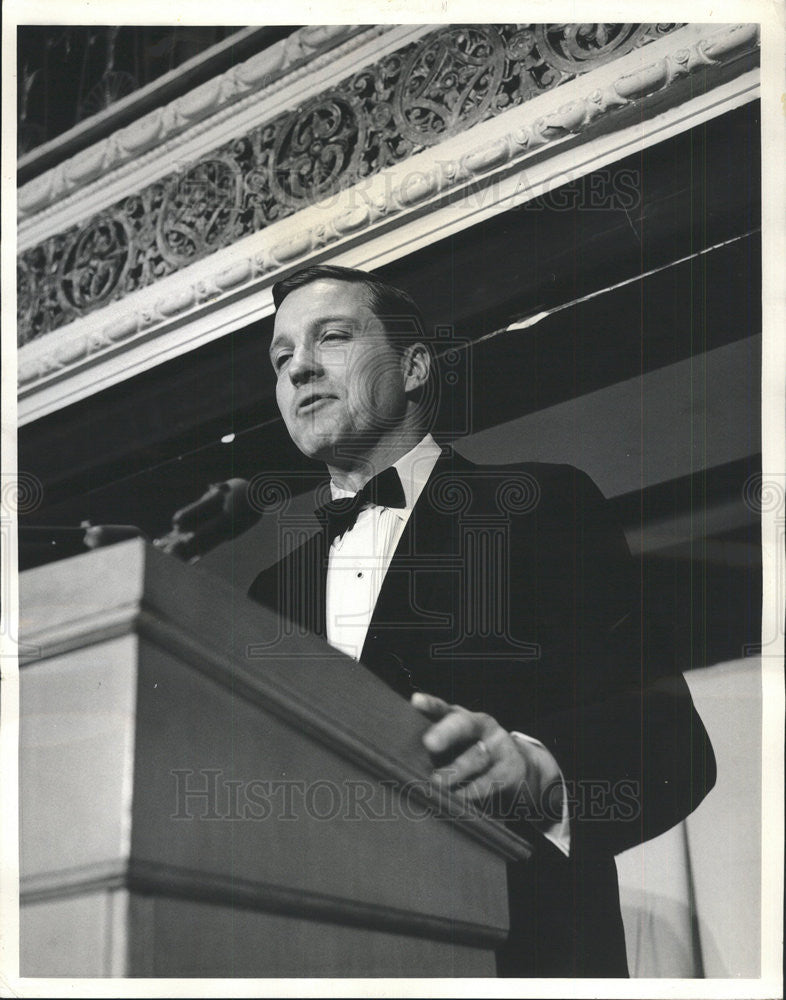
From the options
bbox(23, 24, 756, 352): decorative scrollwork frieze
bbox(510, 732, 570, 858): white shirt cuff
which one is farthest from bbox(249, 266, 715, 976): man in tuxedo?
bbox(23, 24, 756, 352): decorative scrollwork frieze

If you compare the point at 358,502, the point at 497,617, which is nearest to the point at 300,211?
the point at 358,502

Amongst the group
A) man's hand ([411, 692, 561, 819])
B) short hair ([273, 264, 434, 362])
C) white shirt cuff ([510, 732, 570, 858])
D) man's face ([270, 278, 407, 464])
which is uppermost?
short hair ([273, 264, 434, 362])

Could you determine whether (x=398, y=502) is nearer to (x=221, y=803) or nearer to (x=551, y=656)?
(x=551, y=656)

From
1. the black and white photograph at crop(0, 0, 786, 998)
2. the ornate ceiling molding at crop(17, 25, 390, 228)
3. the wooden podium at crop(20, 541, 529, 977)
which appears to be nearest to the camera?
the wooden podium at crop(20, 541, 529, 977)

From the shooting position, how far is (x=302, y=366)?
1.82 metres

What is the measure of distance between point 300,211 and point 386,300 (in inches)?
7.2

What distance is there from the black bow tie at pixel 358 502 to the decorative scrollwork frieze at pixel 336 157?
34 cm

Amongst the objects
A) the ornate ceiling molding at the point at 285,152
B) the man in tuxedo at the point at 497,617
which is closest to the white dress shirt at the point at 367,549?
the man in tuxedo at the point at 497,617

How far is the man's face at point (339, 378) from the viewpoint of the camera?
1803 millimetres

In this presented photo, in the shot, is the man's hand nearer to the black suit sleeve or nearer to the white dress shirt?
the black suit sleeve

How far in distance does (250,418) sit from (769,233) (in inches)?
29.2

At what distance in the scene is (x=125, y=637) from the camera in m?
1.47

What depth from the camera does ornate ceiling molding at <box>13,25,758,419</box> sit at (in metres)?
1.78
